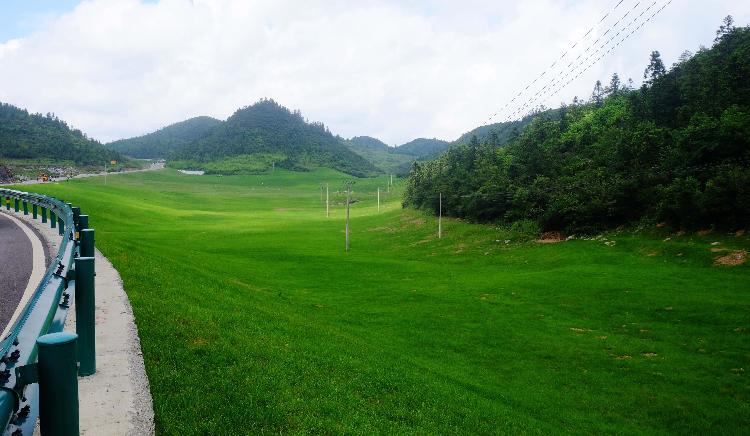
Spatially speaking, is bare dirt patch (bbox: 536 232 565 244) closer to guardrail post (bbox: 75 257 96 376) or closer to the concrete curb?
the concrete curb

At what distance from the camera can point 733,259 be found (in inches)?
1531

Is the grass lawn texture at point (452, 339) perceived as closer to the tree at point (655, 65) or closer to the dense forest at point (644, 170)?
the dense forest at point (644, 170)

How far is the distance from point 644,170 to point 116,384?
6581 cm

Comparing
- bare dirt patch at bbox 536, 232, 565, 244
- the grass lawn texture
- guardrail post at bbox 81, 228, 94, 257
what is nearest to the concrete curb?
the grass lawn texture

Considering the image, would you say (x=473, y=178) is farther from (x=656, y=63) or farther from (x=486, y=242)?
(x=656, y=63)

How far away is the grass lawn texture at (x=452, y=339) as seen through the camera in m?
8.92

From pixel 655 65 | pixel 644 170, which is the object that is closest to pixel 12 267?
pixel 644 170

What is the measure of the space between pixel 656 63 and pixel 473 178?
76.4 m

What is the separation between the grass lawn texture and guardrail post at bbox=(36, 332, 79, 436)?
3.70 metres

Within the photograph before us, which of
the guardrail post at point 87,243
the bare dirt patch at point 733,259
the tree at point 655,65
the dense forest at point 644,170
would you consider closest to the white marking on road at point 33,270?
the guardrail post at point 87,243

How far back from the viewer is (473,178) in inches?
3622

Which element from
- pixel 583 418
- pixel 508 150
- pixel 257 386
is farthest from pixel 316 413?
pixel 508 150

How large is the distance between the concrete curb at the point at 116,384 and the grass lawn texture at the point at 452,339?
Result: 0.39m

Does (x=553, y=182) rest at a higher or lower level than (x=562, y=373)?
higher
